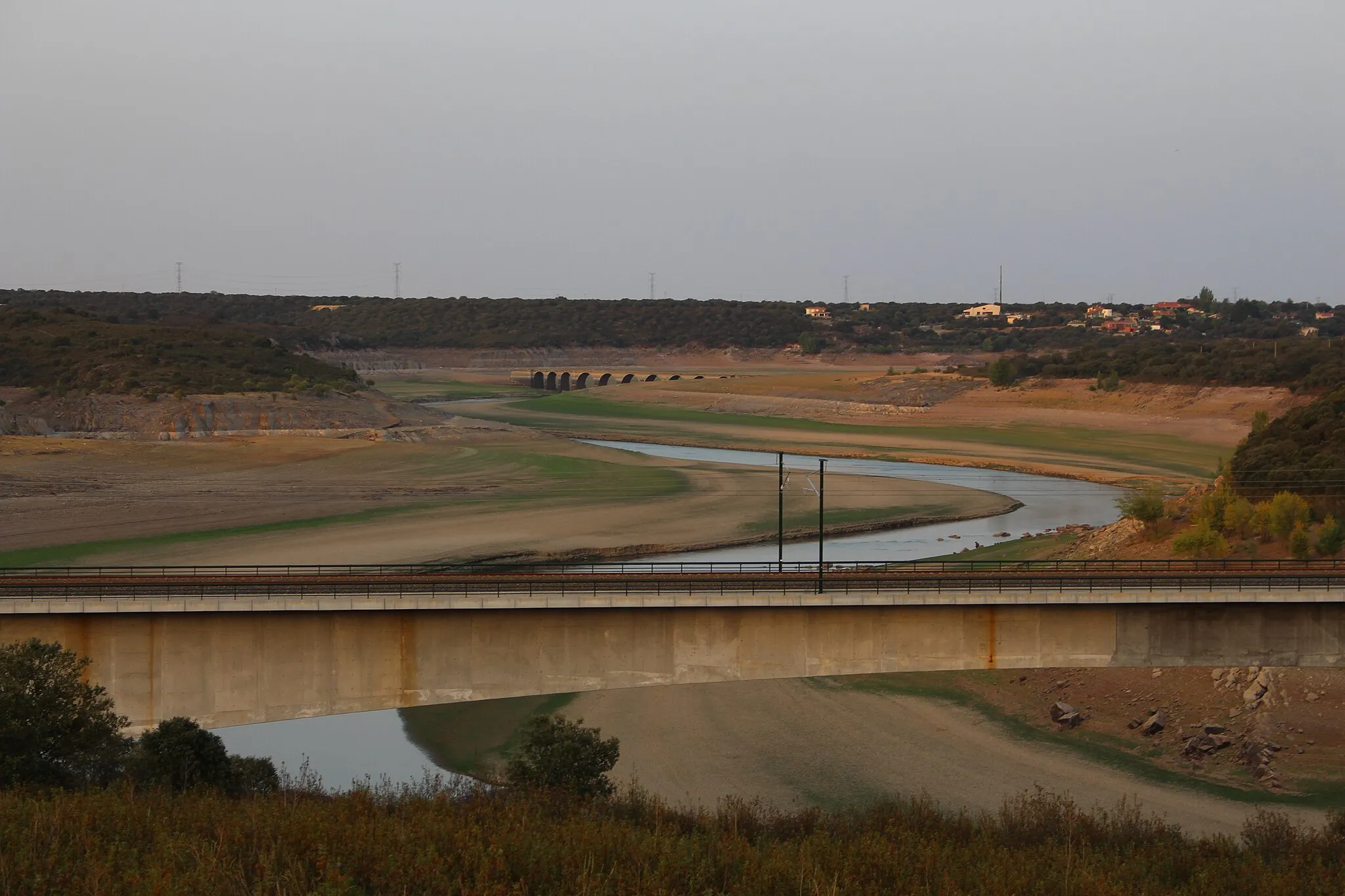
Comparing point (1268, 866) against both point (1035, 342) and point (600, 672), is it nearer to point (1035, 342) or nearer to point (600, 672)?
point (600, 672)

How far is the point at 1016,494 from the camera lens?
67.7m

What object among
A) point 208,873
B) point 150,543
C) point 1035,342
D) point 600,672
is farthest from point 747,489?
point 1035,342

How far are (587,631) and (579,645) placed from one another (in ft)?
1.06

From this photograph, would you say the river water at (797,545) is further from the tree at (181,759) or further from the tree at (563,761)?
the tree at (181,759)

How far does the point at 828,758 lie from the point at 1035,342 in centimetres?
15828

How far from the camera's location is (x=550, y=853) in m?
16.5

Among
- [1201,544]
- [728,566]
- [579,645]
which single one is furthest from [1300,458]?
[579,645]

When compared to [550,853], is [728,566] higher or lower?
higher

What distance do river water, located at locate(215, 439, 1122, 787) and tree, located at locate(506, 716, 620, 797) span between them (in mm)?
6189

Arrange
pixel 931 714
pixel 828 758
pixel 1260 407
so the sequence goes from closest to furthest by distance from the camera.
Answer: pixel 828 758 → pixel 931 714 → pixel 1260 407

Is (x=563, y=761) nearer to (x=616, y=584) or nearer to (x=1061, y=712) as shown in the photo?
(x=616, y=584)

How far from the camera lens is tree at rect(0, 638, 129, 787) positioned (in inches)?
849

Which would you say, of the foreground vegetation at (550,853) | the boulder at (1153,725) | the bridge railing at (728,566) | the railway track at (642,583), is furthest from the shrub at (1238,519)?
the foreground vegetation at (550,853)

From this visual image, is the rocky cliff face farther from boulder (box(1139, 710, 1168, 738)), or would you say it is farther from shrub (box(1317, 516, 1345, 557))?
boulder (box(1139, 710, 1168, 738))
